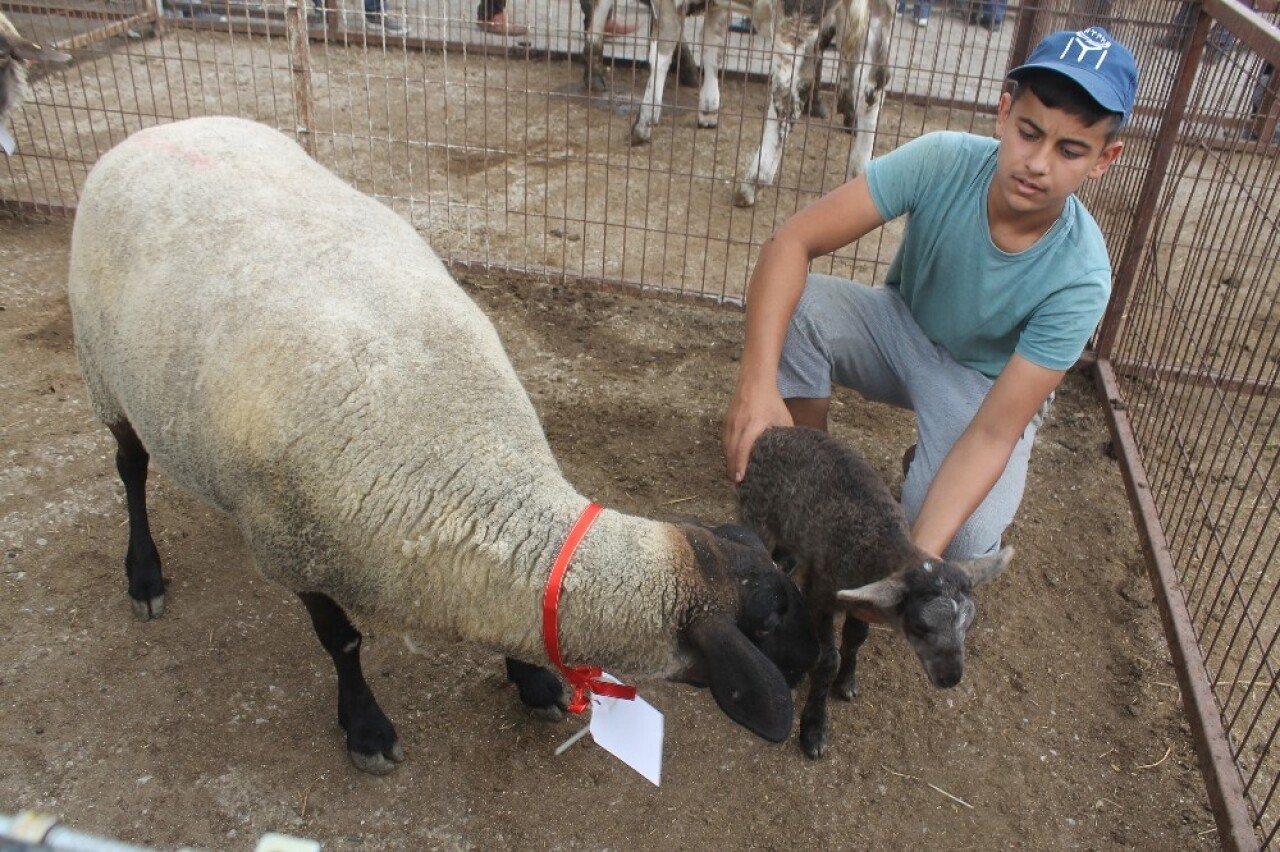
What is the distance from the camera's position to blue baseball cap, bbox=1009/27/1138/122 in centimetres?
277

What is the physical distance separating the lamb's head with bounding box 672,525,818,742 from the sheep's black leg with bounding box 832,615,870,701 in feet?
2.39

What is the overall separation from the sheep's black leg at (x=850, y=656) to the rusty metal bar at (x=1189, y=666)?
1105 mm

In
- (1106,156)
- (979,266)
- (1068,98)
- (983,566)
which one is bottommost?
(983,566)

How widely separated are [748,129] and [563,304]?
354 cm

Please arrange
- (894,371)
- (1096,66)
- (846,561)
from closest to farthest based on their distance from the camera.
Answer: (1096,66), (846,561), (894,371)

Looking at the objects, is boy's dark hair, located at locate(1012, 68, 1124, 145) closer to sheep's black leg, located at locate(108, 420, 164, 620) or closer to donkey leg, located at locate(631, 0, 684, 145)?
sheep's black leg, located at locate(108, 420, 164, 620)

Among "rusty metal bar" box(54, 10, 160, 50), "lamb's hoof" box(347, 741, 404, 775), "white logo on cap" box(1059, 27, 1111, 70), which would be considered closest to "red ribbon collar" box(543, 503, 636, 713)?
"lamb's hoof" box(347, 741, 404, 775)

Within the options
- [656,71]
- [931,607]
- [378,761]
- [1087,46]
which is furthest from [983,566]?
[656,71]

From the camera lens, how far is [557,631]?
7.92ft

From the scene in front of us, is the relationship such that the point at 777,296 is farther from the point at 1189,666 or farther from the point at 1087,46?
the point at 1189,666

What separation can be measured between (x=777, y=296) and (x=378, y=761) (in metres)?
2.01

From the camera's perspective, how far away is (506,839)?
9.66 ft

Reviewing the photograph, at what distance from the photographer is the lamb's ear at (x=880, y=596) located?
2.66 meters

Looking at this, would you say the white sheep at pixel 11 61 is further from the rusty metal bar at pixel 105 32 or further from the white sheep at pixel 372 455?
the rusty metal bar at pixel 105 32
